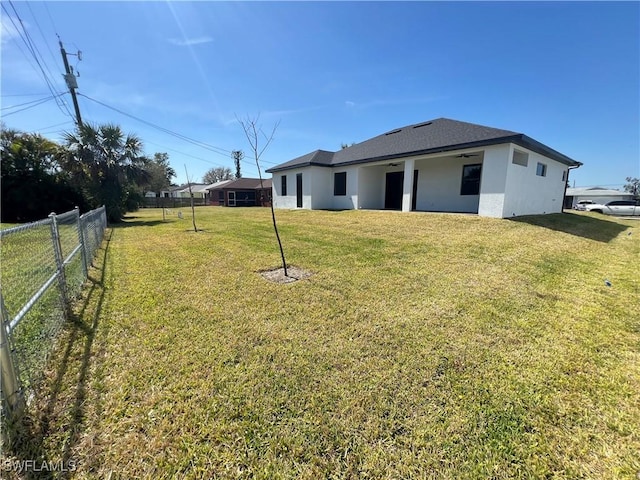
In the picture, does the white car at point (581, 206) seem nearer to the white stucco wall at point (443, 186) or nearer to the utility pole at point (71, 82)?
the white stucco wall at point (443, 186)

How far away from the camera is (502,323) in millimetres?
3182

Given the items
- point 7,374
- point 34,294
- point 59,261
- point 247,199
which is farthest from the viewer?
point 247,199

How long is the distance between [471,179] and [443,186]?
141 centimetres

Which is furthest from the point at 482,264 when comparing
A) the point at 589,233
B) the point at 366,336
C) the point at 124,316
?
the point at 589,233

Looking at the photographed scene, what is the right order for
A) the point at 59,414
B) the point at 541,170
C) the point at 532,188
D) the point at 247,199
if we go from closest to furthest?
the point at 59,414 → the point at 532,188 → the point at 541,170 → the point at 247,199

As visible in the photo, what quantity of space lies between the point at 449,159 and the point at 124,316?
15163mm

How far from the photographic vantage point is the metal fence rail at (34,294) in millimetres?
1794

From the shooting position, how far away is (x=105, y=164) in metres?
14.5

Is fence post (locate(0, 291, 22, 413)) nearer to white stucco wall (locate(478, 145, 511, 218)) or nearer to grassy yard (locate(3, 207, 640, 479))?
grassy yard (locate(3, 207, 640, 479))

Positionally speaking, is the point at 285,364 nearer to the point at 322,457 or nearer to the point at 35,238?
the point at 322,457

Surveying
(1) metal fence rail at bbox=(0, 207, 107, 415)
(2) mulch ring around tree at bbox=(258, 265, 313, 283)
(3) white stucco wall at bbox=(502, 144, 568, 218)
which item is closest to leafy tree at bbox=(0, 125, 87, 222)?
(1) metal fence rail at bbox=(0, 207, 107, 415)

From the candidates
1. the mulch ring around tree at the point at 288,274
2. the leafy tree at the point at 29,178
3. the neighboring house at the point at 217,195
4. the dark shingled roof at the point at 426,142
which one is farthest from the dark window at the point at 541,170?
the neighboring house at the point at 217,195

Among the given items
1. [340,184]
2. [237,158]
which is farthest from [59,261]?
[237,158]

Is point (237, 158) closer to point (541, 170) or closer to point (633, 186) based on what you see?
point (541, 170)
